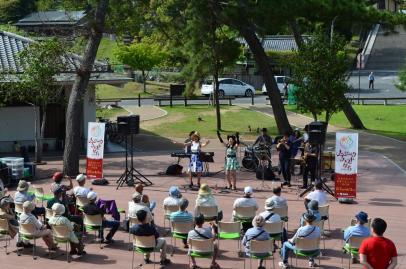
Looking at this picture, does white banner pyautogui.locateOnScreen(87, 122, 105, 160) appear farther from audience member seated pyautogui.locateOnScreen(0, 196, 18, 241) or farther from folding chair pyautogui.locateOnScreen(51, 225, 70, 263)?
folding chair pyautogui.locateOnScreen(51, 225, 70, 263)

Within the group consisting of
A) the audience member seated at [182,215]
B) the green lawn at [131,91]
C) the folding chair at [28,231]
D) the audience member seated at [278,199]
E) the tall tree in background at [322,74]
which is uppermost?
the tall tree in background at [322,74]

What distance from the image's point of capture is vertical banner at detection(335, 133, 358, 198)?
1939 centimetres

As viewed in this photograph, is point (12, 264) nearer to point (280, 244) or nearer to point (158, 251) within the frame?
point (158, 251)

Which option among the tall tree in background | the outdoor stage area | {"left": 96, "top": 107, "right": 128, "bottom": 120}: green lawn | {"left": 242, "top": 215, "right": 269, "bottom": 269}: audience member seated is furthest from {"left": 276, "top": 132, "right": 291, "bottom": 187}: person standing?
{"left": 96, "top": 107, "right": 128, "bottom": 120}: green lawn

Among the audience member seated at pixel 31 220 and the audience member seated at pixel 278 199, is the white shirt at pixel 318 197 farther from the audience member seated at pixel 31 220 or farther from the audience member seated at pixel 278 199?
the audience member seated at pixel 31 220

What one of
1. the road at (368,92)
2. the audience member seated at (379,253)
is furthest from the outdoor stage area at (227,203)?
the road at (368,92)

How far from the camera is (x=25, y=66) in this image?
26.2 metres

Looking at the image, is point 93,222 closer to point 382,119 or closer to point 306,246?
point 306,246

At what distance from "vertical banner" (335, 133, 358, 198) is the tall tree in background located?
737 cm

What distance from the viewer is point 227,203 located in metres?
19.7

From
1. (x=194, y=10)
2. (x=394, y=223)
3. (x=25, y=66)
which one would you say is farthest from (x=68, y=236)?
(x=194, y=10)

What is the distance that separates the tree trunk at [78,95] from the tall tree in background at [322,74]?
802 cm

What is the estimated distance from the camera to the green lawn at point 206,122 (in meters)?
36.2

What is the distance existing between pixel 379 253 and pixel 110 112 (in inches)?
1332
